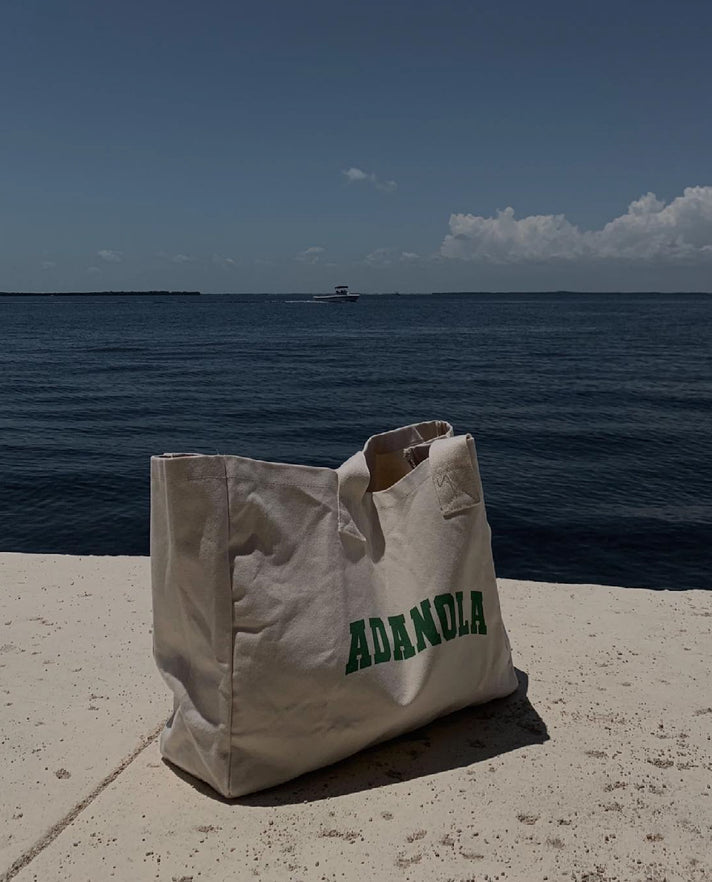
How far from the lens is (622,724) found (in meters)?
3.82

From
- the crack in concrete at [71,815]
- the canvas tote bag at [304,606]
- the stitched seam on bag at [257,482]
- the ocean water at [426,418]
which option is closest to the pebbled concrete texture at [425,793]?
the crack in concrete at [71,815]

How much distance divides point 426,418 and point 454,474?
17.2 metres

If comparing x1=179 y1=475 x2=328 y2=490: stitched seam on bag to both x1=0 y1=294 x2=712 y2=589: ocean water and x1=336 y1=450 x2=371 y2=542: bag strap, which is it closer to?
x1=336 y1=450 x2=371 y2=542: bag strap

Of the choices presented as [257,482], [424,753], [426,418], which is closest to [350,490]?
[257,482]

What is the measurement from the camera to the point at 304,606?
3.23 m

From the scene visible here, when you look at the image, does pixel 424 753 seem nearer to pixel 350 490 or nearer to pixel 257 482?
pixel 350 490

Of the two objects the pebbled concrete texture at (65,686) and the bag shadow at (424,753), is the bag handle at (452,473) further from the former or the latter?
the pebbled concrete texture at (65,686)

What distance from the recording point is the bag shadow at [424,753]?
3297 millimetres

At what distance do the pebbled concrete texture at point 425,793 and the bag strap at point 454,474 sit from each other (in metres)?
1.05

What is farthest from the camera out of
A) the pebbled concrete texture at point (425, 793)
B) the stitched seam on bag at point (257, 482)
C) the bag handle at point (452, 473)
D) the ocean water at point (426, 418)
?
the ocean water at point (426, 418)

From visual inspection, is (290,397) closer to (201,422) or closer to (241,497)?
(201,422)

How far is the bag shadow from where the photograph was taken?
3.30 meters

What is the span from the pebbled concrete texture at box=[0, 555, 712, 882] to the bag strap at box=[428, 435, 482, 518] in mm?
1055

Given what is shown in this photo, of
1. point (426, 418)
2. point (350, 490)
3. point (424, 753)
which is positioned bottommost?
point (426, 418)
